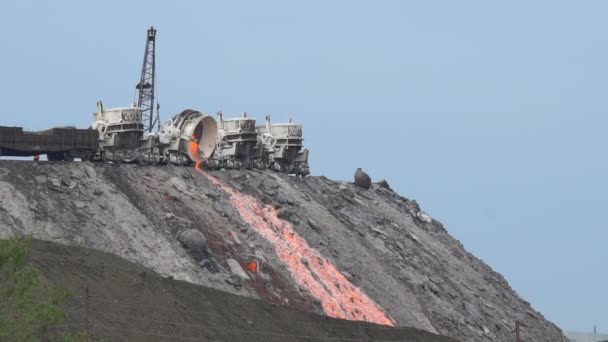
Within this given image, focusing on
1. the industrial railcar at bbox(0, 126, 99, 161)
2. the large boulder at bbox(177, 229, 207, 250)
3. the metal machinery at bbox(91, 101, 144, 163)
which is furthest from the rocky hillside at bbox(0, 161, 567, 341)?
the industrial railcar at bbox(0, 126, 99, 161)

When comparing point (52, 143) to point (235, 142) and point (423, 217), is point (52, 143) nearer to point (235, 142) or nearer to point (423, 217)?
point (235, 142)

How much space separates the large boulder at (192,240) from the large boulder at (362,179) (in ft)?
92.7

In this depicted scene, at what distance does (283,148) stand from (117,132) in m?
18.9

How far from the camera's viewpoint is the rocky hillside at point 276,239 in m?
63.5

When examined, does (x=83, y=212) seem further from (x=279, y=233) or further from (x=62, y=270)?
(x=279, y=233)

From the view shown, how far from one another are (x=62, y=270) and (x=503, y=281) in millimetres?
45875

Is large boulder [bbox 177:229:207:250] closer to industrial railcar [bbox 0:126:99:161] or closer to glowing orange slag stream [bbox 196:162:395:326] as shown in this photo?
glowing orange slag stream [bbox 196:162:395:326]

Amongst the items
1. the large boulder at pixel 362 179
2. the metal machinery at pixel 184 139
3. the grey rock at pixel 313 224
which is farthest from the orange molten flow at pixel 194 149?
the large boulder at pixel 362 179

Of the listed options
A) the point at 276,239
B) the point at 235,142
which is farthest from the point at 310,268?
the point at 235,142

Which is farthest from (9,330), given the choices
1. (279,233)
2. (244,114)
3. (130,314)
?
(244,114)

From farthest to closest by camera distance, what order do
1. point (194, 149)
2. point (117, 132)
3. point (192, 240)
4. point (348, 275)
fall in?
point (194, 149) < point (117, 132) < point (348, 275) < point (192, 240)

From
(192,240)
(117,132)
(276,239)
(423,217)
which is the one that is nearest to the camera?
(192,240)

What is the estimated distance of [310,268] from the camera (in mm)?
72062

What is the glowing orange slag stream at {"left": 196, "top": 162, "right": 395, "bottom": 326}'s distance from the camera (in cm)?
6969
